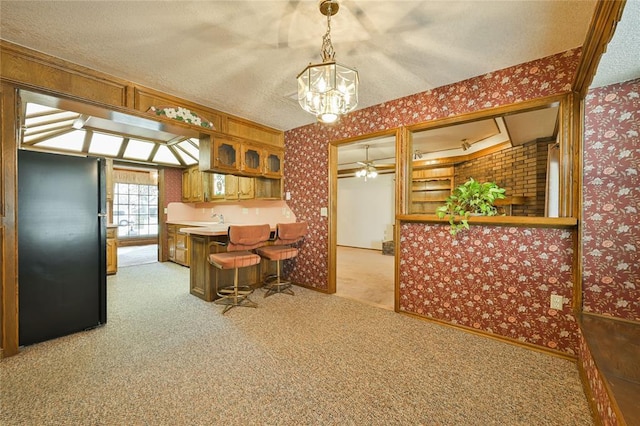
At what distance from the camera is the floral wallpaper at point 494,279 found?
2186mm

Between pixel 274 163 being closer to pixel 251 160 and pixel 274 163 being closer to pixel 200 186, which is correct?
pixel 251 160

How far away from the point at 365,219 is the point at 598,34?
6845 millimetres

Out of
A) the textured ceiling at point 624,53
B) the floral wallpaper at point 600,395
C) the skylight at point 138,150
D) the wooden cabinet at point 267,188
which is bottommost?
the floral wallpaper at point 600,395

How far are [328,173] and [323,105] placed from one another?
202 cm

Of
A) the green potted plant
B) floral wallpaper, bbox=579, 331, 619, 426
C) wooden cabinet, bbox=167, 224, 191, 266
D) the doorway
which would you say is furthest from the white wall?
floral wallpaper, bbox=579, 331, 619, 426

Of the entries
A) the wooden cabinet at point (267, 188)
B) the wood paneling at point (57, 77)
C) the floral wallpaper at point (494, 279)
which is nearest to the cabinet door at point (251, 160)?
the wooden cabinet at point (267, 188)

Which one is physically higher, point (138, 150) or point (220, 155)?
point (138, 150)

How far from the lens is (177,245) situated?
18.7 feet

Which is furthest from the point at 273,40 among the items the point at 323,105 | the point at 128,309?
the point at 128,309

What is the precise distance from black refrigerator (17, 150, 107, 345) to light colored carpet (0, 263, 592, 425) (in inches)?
8.6

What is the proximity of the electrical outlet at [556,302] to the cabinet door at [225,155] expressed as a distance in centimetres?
369

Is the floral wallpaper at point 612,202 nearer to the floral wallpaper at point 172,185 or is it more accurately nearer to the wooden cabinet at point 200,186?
the wooden cabinet at point 200,186

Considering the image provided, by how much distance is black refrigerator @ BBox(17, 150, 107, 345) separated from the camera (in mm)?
2234

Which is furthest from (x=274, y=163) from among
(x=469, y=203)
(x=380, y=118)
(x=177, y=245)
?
(x=177, y=245)
